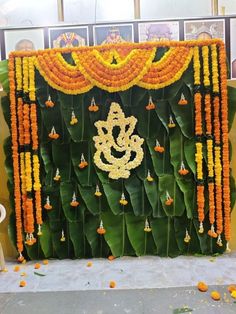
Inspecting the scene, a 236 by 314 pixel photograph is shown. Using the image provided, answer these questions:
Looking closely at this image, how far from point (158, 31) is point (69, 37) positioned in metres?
0.85

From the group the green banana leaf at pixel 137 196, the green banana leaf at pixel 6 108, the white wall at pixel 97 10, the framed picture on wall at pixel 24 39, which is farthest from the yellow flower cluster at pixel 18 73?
the green banana leaf at pixel 137 196

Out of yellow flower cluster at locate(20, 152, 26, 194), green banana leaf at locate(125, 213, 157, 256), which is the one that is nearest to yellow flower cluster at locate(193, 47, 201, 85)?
green banana leaf at locate(125, 213, 157, 256)

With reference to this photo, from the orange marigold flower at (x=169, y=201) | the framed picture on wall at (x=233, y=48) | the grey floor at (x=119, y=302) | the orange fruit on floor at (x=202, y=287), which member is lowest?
the grey floor at (x=119, y=302)

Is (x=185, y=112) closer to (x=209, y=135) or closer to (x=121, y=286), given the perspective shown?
(x=209, y=135)

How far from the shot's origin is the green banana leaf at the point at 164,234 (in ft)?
10.3

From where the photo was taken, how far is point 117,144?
307cm

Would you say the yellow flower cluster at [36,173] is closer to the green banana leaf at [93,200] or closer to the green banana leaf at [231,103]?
the green banana leaf at [93,200]

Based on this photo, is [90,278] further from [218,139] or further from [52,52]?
[52,52]

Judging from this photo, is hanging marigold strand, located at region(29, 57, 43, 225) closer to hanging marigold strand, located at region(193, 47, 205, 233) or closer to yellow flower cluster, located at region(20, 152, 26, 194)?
yellow flower cluster, located at region(20, 152, 26, 194)

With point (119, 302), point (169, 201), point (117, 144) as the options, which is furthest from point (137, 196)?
point (119, 302)

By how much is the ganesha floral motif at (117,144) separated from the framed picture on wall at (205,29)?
103cm

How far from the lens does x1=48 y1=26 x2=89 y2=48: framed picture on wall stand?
10.9 ft

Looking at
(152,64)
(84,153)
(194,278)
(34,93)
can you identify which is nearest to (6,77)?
(34,93)

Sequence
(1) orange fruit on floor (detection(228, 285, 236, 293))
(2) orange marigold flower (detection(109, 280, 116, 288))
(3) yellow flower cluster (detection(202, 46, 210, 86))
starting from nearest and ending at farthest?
1. (1) orange fruit on floor (detection(228, 285, 236, 293))
2. (2) orange marigold flower (detection(109, 280, 116, 288))
3. (3) yellow flower cluster (detection(202, 46, 210, 86))
